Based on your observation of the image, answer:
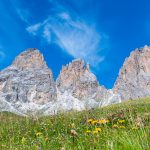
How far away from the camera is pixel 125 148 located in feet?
12.2

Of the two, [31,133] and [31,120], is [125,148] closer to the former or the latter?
[31,133]

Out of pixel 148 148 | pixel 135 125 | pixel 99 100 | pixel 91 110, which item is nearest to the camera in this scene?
pixel 148 148

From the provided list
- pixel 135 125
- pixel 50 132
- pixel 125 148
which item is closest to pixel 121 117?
pixel 50 132

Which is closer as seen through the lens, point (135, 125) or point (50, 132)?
point (135, 125)

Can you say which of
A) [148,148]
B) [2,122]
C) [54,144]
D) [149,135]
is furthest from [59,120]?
[148,148]

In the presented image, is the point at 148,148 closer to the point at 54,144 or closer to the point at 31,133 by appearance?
the point at 54,144

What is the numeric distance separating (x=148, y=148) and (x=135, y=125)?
8.63 feet

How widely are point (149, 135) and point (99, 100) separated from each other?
8052 millimetres

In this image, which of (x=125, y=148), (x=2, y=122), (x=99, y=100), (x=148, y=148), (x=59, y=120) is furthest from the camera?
(x=2, y=122)

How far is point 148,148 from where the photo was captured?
3.35m

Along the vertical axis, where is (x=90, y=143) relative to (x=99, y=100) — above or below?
below

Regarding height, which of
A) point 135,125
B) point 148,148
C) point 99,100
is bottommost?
point 148,148

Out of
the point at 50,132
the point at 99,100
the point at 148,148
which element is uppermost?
the point at 99,100

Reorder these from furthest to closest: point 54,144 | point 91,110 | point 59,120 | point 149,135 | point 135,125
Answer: point 91,110
point 59,120
point 54,144
point 135,125
point 149,135
